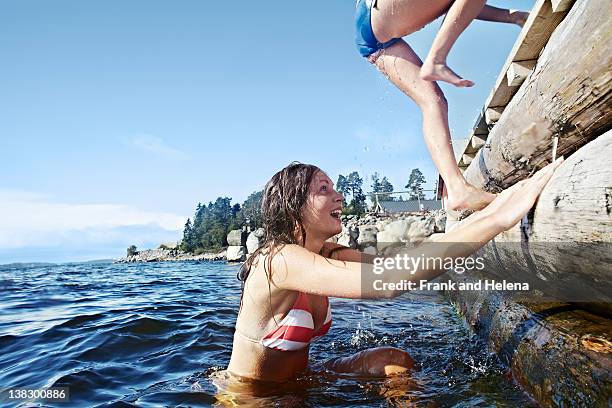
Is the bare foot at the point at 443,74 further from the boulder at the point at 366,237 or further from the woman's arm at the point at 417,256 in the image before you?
A: the boulder at the point at 366,237

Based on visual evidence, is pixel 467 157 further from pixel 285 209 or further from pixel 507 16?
pixel 285 209

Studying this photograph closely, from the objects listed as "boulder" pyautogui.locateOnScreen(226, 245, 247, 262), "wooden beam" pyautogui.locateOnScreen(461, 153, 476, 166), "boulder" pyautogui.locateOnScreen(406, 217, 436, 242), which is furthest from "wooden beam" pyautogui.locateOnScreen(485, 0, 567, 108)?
"boulder" pyautogui.locateOnScreen(226, 245, 247, 262)

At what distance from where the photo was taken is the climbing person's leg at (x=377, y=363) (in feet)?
11.2

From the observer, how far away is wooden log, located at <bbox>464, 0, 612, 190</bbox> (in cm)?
228

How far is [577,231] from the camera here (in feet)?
7.26

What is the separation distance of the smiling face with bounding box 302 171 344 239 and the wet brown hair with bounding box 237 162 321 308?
37mm

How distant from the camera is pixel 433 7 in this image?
3365 millimetres

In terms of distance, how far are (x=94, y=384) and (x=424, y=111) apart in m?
3.55

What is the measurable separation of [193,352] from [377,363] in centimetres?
229

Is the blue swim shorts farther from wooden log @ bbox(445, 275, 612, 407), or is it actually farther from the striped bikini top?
wooden log @ bbox(445, 275, 612, 407)

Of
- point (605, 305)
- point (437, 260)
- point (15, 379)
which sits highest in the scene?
point (437, 260)

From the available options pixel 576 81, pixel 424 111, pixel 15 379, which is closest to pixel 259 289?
pixel 424 111

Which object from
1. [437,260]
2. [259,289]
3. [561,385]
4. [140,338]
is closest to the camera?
[561,385]

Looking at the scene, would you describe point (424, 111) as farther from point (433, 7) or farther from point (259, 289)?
point (259, 289)
